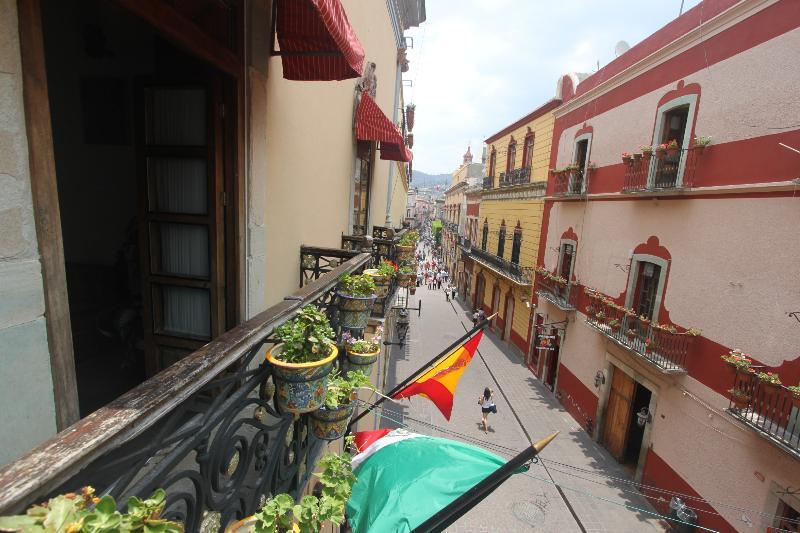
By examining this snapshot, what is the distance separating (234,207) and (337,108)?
3.74 meters

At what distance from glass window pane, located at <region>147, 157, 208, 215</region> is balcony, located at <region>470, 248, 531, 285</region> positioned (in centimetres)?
1567

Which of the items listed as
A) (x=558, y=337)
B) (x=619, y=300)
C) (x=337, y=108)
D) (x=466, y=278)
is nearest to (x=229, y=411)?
(x=337, y=108)

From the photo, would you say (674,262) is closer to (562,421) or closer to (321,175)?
(562,421)

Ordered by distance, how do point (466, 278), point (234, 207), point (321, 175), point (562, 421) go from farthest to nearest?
point (466, 278) < point (562, 421) < point (321, 175) < point (234, 207)

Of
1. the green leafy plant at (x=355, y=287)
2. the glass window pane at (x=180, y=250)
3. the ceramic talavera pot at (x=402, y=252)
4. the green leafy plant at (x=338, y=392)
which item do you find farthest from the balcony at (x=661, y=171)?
the glass window pane at (x=180, y=250)

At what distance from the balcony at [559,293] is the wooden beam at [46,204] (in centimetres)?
1362

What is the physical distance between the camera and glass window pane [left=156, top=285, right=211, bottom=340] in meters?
3.44

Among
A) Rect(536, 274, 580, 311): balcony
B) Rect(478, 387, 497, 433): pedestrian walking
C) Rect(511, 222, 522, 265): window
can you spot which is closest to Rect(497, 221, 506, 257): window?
Rect(511, 222, 522, 265): window

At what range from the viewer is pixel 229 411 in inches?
76.9

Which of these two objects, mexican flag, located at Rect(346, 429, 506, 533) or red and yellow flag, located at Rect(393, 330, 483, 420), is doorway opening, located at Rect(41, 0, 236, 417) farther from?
red and yellow flag, located at Rect(393, 330, 483, 420)

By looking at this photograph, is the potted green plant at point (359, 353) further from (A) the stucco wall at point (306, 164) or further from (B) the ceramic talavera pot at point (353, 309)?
(A) the stucco wall at point (306, 164)

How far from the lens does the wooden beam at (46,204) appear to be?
1.47 meters

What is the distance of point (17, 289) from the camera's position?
1500mm

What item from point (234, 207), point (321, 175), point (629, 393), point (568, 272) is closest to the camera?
point (234, 207)
